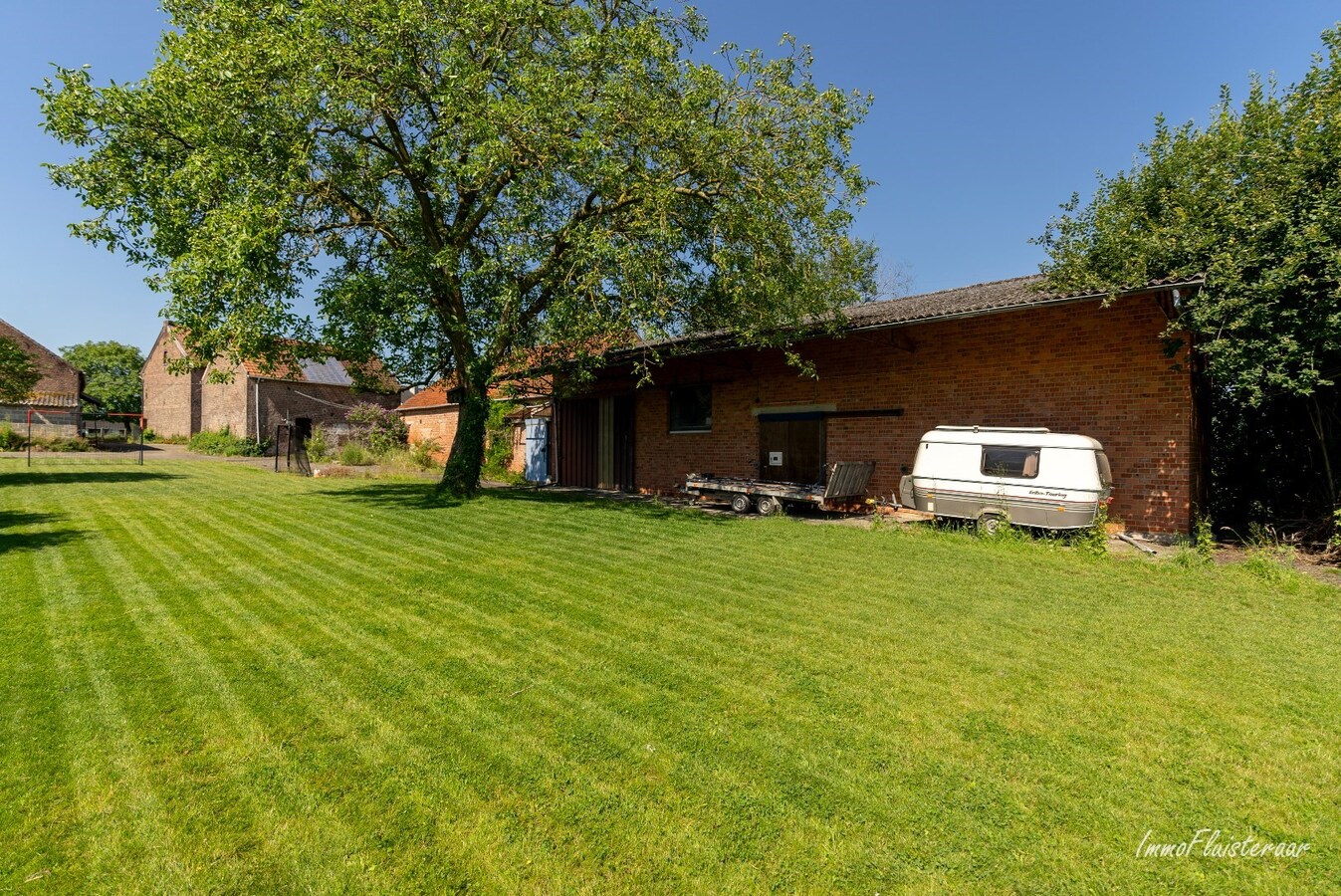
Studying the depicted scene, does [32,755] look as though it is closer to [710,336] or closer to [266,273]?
[266,273]

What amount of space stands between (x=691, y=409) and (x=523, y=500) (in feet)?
16.4

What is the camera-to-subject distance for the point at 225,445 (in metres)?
32.3

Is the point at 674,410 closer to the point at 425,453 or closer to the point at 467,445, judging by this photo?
the point at 467,445

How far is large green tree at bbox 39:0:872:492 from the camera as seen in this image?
9289 mm

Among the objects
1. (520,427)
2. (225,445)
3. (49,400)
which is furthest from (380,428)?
(49,400)

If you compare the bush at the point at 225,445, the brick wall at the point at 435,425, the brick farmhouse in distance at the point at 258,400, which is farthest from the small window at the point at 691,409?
the bush at the point at 225,445

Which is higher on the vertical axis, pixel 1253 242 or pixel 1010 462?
pixel 1253 242

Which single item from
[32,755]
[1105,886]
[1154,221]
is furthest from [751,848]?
[1154,221]

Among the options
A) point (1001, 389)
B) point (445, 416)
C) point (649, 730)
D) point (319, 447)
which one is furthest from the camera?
point (319, 447)

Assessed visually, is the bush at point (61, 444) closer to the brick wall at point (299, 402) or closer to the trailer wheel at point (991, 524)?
the brick wall at point (299, 402)

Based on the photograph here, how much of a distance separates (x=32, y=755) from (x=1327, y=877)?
5.22 m

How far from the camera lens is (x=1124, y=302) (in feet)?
30.3

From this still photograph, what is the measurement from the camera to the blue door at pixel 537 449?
19.1 meters

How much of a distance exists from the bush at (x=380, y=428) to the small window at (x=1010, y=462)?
851 inches
